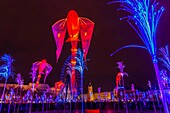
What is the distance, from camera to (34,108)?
29.9 meters

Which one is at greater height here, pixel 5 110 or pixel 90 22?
pixel 90 22

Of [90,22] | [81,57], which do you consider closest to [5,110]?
[81,57]

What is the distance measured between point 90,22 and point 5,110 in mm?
23116

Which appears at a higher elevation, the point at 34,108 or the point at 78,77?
the point at 78,77

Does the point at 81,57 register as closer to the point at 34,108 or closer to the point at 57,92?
the point at 34,108

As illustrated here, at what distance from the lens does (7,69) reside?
26.2 m

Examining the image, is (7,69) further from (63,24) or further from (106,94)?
(106,94)

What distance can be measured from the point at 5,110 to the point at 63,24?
2007cm

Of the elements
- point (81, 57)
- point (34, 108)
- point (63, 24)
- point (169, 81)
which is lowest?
point (34, 108)

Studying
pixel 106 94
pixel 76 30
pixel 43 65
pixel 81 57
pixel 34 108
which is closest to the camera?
pixel 81 57

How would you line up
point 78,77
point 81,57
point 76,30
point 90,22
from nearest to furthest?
1. point 81,57
2. point 76,30
3. point 90,22
4. point 78,77

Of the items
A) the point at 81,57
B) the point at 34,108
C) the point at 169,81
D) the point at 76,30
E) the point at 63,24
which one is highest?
the point at 63,24

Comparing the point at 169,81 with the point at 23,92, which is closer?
the point at 169,81

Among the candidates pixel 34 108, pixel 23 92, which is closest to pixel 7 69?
pixel 34 108
